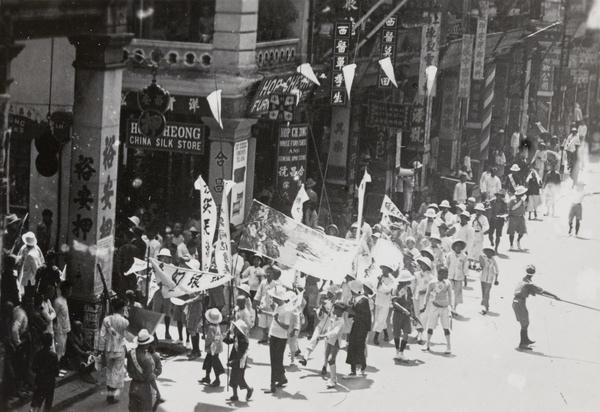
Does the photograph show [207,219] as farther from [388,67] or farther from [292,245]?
[388,67]

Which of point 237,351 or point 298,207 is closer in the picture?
point 237,351

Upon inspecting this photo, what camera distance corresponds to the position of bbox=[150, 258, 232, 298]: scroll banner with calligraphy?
1744 centimetres

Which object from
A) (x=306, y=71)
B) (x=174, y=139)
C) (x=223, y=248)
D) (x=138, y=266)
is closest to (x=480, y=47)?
(x=306, y=71)

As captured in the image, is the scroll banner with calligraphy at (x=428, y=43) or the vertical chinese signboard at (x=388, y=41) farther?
the scroll banner with calligraphy at (x=428, y=43)

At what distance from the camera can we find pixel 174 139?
23281 mm

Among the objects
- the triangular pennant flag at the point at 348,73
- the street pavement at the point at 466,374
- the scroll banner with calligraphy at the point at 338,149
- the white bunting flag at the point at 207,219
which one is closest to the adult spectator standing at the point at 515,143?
the scroll banner with calligraphy at the point at 338,149

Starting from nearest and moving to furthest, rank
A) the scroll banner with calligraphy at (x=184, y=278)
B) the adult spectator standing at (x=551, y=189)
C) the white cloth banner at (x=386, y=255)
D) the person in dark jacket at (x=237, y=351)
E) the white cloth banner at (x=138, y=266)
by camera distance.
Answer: the person in dark jacket at (x=237, y=351) < the scroll banner with calligraphy at (x=184, y=278) < the white cloth banner at (x=138, y=266) < the white cloth banner at (x=386, y=255) < the adult spectator standing at (x=551, y=189)

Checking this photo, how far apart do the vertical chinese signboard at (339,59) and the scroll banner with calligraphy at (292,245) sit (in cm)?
966

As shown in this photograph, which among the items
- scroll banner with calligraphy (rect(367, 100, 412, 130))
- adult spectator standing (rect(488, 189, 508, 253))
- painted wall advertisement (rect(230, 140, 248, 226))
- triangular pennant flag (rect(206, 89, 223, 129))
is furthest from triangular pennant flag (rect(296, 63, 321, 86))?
adult spectator standing (rect(488, 189, 508, 253))

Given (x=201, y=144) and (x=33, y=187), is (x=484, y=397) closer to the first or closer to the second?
(x=201, y=144)

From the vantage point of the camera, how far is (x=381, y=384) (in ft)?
Answer: 61.2

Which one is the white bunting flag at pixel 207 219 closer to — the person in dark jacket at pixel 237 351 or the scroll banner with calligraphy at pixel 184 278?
the scroll banner with calligraphy at pixel 184 278

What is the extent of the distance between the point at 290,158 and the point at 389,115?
4461mm

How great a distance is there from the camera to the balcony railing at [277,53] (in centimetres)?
2566
